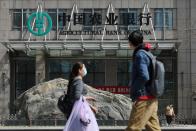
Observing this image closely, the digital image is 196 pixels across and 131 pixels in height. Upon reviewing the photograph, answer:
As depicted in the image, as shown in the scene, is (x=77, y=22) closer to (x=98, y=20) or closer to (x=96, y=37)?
(x=98, y=20)

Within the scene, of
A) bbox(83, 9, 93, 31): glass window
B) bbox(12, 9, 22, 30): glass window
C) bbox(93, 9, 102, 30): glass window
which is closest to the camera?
bbox(93, 9, 102, 30): glass window

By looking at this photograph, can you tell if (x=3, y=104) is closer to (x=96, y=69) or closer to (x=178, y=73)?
(x=96, y=69)

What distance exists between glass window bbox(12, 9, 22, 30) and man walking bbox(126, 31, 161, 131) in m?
37.8

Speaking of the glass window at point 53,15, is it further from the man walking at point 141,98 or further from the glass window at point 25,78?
the man walking at point 141,98

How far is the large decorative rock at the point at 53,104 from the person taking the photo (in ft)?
95.3

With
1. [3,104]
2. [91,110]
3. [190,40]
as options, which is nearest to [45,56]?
[3,104]

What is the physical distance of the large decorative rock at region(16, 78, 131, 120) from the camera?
95.3ft

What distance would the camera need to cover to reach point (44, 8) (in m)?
45.5

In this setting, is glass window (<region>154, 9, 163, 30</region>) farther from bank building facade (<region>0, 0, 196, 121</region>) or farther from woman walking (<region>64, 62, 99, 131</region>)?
woman walking (<region>64, 62, 99, 131</region>)

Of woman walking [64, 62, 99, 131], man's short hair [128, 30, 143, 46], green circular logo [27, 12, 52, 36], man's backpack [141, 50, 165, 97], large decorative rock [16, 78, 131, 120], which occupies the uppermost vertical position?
green circular logo [27, 12, 52, 36]

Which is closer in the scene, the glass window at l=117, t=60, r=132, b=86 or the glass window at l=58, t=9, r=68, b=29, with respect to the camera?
the glass window at l=58, t=9, r=68, b=29

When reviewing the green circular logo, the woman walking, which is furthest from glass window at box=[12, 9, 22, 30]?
the woman walking

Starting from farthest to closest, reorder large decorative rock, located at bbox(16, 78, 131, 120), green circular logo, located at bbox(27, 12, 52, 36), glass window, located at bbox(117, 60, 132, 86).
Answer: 1. glass window, located at bbox(117, 60, 132, 86)
2. green circular logo, located at bbox(27, 12, 52, 36)
3. large decorative rock, located at bbox(16, 78, 131, 120)

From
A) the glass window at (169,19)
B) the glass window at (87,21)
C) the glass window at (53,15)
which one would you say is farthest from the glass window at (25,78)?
the glass window at (169,19)
